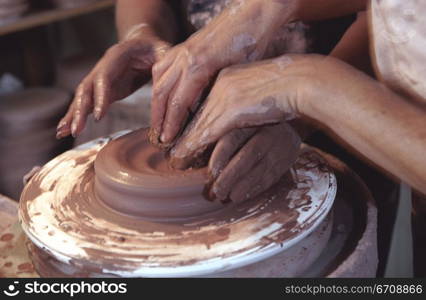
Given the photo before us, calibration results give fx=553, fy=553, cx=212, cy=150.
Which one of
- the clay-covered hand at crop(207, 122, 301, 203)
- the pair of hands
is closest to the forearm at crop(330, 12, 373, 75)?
the pair of hands

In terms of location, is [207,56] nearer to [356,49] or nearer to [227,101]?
[227,101]

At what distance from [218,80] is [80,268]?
49 centimetres

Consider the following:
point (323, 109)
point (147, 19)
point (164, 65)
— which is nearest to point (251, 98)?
point (323, 109)

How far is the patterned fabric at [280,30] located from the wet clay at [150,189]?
467 mm

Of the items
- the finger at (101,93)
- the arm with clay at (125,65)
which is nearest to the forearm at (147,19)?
the arm with clay at (125,65)

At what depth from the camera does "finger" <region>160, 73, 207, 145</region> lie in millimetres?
1224

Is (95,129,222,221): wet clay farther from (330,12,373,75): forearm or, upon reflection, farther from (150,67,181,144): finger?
(330,12,373,75): forearm

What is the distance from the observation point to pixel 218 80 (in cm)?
121

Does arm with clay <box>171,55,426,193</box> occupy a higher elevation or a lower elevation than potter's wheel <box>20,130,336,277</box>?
higher

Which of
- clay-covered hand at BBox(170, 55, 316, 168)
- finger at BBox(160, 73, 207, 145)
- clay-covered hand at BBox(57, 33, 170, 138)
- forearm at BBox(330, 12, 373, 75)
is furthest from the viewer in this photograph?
forearm at BBox(330, 12, 373, 75)

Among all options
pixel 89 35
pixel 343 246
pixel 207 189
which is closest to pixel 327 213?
pixel 343 246

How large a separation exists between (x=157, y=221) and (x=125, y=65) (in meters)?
0.56

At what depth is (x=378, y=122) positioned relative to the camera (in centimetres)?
102

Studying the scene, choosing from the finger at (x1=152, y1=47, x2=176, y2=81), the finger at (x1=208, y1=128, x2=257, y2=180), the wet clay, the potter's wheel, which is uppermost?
the finger at (x1=152, y1=47, x2=176, y2=81)
